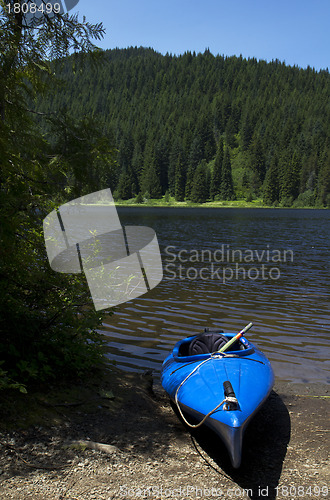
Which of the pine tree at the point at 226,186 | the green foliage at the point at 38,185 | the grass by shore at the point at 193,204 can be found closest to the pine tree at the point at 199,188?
the grass by shore at the point at 193,204

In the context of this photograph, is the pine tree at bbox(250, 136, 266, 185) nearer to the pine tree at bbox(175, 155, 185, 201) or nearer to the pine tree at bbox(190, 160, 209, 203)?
the pine tree at bbox(190, 160, 209, 203)

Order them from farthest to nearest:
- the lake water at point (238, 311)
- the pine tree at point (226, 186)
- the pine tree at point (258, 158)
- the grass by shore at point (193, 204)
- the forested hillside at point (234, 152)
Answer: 1. the pine tree at point (258, 158)
2. the pine tree at point (226, 186)
3. the forested hillside at point (234, 152)
4. the grass by shore at point (193, 204)
5. the lake water at point (238, 311)

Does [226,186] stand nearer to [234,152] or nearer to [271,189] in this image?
[271,189]

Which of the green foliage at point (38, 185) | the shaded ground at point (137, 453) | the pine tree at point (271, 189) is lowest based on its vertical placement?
the pine tree at point (271, 189)

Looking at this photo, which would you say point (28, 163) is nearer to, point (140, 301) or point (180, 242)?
point (140, 301)

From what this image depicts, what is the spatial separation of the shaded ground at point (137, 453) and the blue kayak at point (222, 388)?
1.09 ft

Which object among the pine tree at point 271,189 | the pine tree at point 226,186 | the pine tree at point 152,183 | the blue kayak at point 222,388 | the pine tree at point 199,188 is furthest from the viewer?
the pine tree at point 152,183

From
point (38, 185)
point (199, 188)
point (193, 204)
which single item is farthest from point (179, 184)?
point (38, 185)

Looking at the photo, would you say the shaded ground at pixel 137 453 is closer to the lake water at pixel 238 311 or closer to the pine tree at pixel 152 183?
the lake water at pixel 238 311

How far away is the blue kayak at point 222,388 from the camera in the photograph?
15.3 ft

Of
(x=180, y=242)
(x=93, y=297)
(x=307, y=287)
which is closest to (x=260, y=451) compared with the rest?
(x=93, y=297)

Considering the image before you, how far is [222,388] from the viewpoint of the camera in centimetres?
512

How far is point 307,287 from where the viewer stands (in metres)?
16.5

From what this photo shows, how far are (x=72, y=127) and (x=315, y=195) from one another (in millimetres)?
134352
